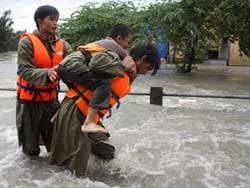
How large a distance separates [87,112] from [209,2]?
392 inches

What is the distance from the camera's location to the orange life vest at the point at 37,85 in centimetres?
429

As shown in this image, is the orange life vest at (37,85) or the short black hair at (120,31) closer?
the short black hair at (120,31)

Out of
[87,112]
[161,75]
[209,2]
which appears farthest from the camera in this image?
[161,75]

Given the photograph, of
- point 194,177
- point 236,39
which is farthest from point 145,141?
point 236,39

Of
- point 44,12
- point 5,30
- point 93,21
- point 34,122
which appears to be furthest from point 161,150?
point 5,30

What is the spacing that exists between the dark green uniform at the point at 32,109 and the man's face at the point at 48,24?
3.2 inches

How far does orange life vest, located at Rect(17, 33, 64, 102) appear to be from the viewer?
4285 millimetres

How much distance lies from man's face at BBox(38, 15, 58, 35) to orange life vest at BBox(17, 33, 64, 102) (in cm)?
12

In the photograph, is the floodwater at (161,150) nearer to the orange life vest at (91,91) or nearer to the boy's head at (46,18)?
the orange life vest at (91,91)

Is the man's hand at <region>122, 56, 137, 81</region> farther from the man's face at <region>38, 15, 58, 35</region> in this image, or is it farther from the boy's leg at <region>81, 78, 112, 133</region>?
the man's face at <region>38, 15, 58, 35</region>

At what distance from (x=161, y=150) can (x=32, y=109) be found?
1860mm

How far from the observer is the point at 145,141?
5.97m

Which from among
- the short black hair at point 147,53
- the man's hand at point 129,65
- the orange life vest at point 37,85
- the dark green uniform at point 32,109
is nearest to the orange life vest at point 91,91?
the man's hand at point 129,65

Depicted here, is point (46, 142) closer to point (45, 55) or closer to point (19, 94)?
point (19, 94)
